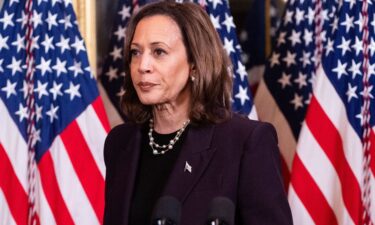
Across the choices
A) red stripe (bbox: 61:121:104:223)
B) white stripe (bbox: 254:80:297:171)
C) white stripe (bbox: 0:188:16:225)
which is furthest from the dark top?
white stripe (bbox: 254:80:297:171)

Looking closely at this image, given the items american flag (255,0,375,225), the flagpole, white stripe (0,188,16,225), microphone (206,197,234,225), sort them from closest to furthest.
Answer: microphone (206,197,234,225) < white stripe (0,188,16,225) < american flag (255,0,375,225) < the flagpole

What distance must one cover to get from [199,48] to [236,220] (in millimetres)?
459

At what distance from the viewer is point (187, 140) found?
1.85 m

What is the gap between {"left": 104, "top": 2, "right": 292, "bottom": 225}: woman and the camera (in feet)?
5.59

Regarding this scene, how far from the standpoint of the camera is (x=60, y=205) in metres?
3.04

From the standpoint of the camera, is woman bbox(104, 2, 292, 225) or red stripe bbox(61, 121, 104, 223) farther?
red stripe bbox(61, 121, 104, 223)

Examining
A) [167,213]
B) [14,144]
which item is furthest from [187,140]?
[14,144]

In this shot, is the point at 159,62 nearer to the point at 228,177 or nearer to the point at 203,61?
the point at 203,61

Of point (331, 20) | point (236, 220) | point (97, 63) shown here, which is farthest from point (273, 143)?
point (97, 63)

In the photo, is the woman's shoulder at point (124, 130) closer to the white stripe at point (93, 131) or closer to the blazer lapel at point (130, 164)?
the blazer lapel at point (130, 164)

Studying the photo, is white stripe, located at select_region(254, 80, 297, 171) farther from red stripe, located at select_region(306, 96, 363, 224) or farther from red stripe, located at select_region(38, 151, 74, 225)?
red stripe, located at select_region(38, 151, 74, 225)

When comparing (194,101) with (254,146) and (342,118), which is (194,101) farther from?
(342,118)

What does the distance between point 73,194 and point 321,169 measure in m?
1.09

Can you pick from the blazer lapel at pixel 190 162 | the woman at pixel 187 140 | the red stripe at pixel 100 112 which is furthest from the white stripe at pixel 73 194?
the blazer lapel at pixel 190 162
